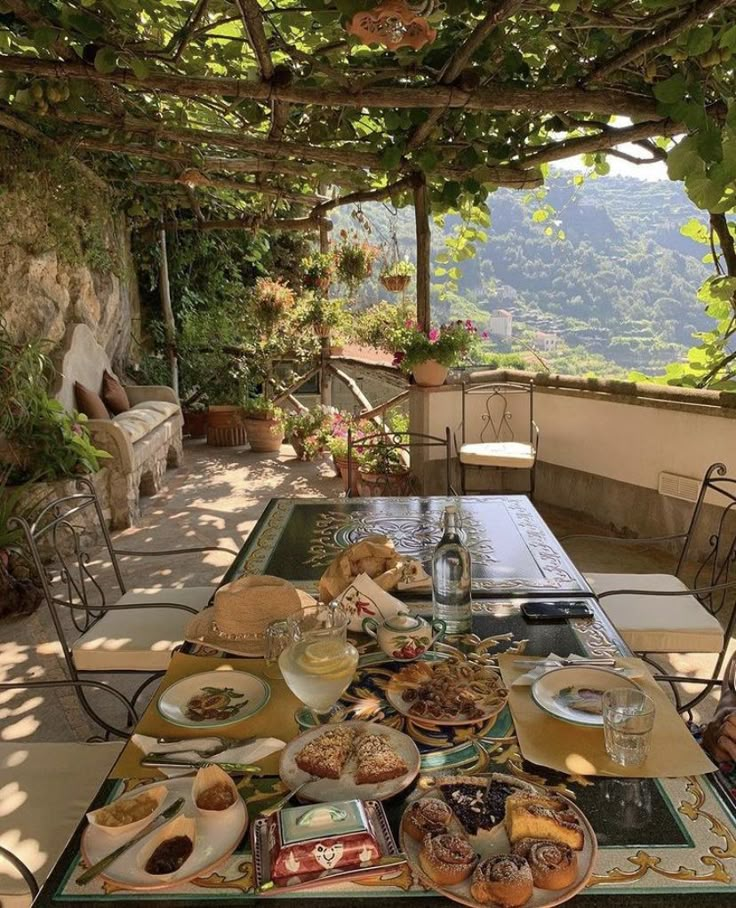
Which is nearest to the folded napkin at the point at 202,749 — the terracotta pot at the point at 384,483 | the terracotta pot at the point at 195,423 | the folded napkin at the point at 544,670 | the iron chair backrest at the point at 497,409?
the folded napkin at the point at 544,670

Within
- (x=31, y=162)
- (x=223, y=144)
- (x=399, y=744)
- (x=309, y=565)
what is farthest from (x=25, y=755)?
(x=31, y=162)

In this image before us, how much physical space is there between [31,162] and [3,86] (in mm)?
1623

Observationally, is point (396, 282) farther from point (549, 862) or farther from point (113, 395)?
point (549, 862)

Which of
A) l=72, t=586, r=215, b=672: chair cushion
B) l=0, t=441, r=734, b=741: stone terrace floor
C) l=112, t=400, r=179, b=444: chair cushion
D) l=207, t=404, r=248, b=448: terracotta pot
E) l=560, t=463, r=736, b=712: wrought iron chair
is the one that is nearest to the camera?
l=72, t=586, r=215, b=672: chair cushion

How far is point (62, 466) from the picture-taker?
14.7ft

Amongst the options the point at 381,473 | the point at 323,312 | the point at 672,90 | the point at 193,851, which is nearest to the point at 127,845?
the point at 193,851

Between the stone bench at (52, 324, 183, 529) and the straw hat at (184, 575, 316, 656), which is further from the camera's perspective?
the stone bench at (52, 324, 183, 529)

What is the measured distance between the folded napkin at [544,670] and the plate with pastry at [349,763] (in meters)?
0.31

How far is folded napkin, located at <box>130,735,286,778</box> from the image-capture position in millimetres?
1178

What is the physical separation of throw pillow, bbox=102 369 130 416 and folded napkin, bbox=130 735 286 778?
5.44m

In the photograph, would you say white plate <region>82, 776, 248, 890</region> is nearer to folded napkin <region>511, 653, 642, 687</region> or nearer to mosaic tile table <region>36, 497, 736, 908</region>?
mosaic tile table <region>36, 497, 736, 908</region>

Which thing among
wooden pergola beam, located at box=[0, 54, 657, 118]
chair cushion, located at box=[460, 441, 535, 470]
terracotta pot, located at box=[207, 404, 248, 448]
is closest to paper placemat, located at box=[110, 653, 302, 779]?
wooden pergola beam, located at box=[0, 54, 657, 118]

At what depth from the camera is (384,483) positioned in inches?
201

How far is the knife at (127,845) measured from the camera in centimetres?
92
